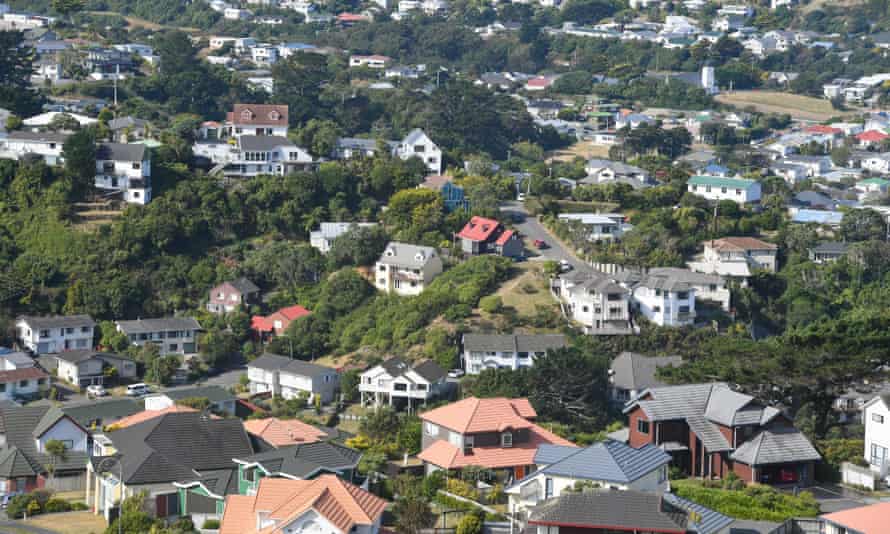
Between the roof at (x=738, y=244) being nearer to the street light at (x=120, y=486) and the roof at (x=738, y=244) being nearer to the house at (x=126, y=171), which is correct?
the house at (x=126, y=171)

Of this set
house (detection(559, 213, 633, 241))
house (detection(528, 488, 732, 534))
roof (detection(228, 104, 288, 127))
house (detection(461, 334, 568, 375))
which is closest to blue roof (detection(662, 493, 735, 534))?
house (detection(528, 488, 732, 534))

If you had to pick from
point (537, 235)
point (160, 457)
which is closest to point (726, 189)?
point (537, 235)

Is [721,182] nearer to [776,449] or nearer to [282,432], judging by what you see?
[776,449]

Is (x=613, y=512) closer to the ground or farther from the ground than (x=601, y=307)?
farther from the ground

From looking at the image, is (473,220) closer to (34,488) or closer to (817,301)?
(817,301)

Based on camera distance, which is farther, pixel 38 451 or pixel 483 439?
pixel 38 451

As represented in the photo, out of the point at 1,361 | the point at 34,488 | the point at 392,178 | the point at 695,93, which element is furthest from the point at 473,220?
the point at 695,93

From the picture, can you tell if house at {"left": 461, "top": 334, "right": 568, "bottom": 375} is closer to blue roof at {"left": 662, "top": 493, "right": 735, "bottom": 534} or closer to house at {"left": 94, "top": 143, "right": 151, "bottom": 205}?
house at {"left": 94, "top": 143, "right": 151, "bottom": 205}

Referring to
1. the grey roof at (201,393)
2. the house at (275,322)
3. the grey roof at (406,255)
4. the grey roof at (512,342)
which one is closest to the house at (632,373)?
the grey roof at (512,342)
